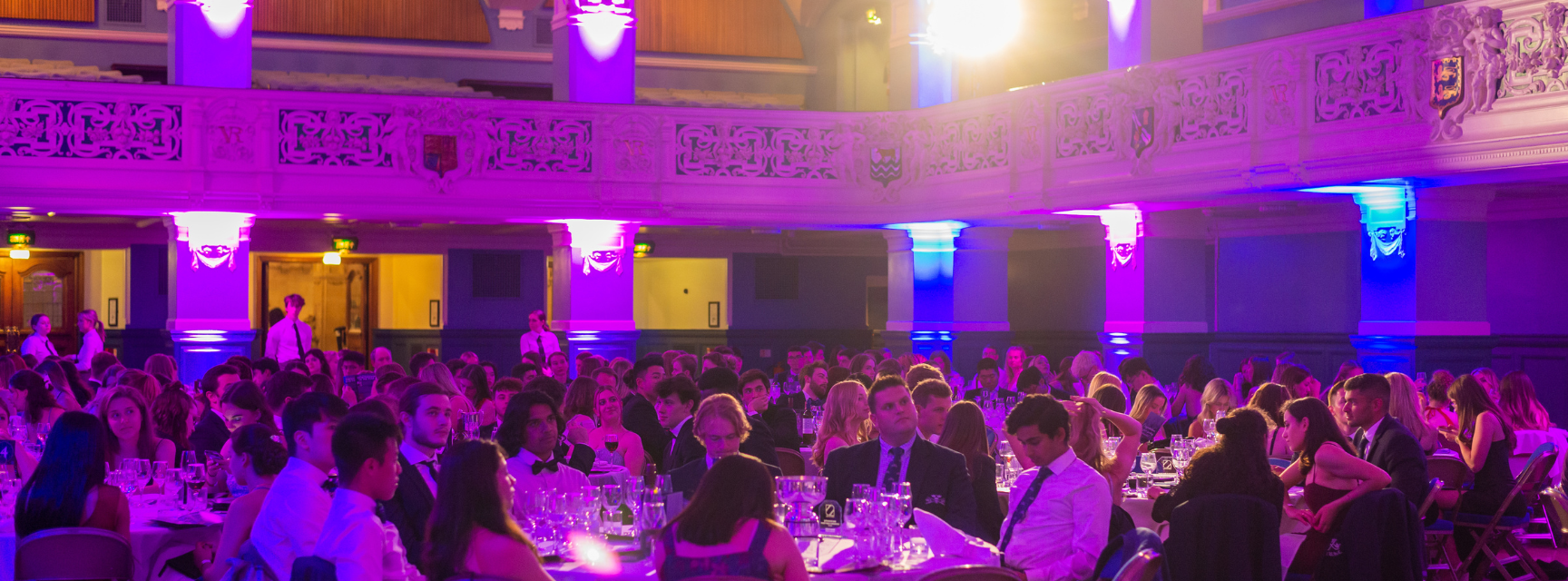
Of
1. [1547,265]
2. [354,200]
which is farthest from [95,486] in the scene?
[1547,265]

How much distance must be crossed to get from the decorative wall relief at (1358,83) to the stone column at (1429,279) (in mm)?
704

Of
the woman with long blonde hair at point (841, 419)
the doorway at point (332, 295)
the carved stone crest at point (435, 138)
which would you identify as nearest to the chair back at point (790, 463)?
the woman with long blonde hair at point (841, 419)

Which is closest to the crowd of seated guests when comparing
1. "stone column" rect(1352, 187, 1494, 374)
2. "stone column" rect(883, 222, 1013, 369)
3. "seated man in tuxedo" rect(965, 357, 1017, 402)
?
"seated man in tuxedo" rect(965, 357, 1017, 402)

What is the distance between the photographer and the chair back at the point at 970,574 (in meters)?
3.40

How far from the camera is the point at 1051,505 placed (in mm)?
Result: 4434

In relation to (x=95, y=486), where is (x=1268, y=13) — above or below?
above

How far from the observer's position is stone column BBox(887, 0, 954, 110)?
1354 centimetres

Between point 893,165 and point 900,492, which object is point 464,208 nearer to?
point 893,165

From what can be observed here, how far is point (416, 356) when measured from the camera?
923cm

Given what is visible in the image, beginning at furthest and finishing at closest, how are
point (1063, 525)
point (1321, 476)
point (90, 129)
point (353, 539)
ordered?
point (90, 129)
point (1321, 476)
point (1063, 525)
point (353, 539)

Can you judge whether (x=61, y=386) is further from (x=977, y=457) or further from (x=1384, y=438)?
(x=1384, y=438)

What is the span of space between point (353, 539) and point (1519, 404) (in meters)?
6.45

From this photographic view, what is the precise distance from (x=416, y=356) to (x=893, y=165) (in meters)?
5.41

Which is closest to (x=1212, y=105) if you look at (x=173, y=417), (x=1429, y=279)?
(x=1429, y=279)
